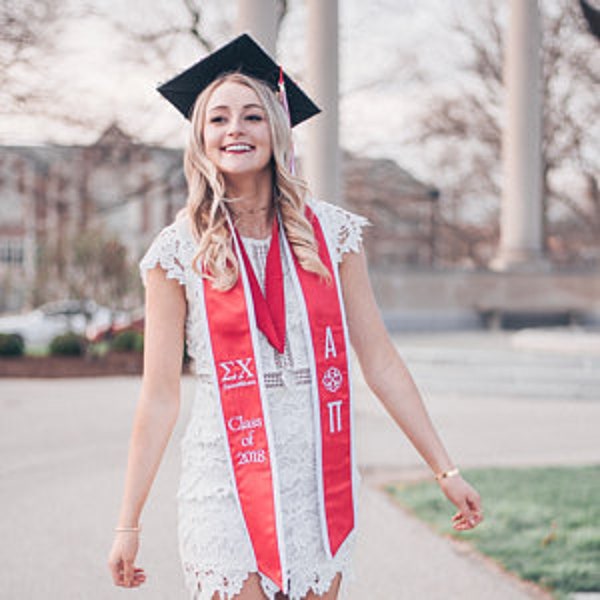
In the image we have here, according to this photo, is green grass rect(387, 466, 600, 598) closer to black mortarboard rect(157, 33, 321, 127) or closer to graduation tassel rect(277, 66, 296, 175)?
graduation tassel rect(277, 66, 296, 175)

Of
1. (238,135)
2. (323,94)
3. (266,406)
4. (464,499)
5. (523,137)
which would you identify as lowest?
(464,499)

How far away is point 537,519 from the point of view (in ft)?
19.1

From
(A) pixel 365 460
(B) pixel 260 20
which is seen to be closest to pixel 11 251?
(B) pixel 260 20

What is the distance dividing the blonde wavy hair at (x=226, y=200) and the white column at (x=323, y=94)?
13.3 metres

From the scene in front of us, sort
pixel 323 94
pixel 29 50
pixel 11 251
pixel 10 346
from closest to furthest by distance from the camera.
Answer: pixel 29 50 < pixel 323 94 < pixel 10 346 < pixel 11 251

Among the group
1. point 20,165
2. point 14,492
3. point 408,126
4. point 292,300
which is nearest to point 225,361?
point 292,300

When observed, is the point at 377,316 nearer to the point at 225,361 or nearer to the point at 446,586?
the point at 225,361

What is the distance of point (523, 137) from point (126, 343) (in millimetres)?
10876

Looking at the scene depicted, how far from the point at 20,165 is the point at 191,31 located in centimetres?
549

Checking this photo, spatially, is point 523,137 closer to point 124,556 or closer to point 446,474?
point 446,474

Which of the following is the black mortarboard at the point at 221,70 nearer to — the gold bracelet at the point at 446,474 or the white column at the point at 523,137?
the gold bracelet at the point at 446,474

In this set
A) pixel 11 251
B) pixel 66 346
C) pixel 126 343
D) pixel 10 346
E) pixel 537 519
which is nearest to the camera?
pixel 537 519

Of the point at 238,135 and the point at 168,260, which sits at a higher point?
the point at 238,135

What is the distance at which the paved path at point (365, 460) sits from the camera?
478 centimetres
